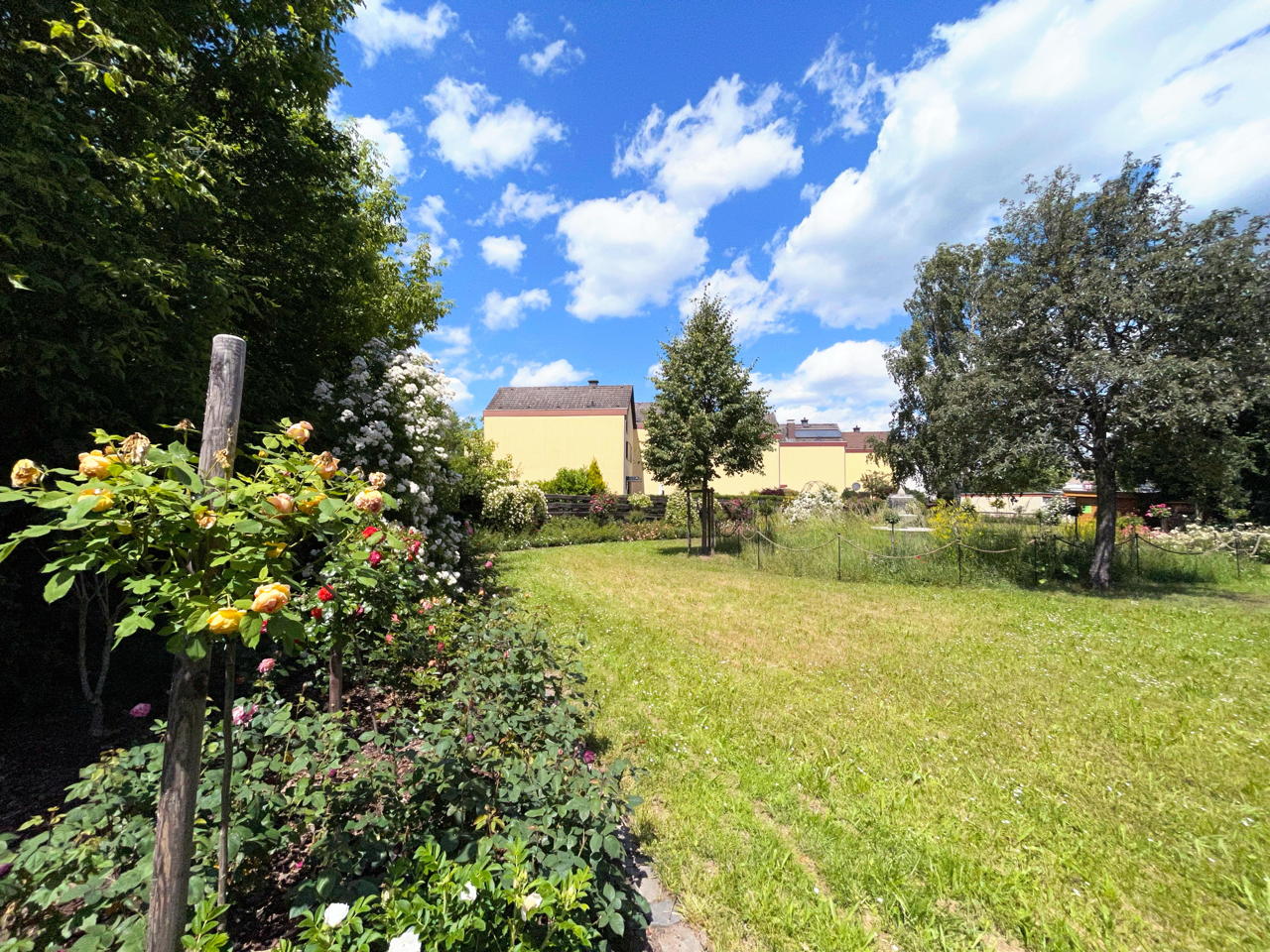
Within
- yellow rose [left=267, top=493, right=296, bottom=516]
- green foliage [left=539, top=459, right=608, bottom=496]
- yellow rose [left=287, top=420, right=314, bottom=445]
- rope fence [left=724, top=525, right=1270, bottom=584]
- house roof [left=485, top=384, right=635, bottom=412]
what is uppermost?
house roof [left=485, top=384, right=635, bottom=412]

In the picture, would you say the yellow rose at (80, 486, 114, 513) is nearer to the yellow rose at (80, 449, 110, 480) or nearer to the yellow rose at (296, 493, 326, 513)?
the yellow rose at (80, 449, 110, 480)

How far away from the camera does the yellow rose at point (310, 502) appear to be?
4.61ft

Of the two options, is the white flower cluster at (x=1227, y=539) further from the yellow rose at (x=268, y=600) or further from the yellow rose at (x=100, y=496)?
the yellow rose at (x=100, y=496)

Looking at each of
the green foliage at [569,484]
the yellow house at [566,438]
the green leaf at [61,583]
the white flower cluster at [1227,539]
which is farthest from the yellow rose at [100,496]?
the yellow house at [566,438]

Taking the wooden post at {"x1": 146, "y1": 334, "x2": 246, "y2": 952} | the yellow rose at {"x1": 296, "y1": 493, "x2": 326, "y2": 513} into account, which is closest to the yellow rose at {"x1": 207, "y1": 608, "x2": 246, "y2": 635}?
the wooden post at {"x1": 146, "y1": 334, "x2": 246, "y2": 952}

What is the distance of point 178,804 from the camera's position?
4.52 ft

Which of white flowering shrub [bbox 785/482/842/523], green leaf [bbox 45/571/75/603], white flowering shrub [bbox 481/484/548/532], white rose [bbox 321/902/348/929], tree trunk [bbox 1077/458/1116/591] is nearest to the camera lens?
green leaf [bbox 45/571/75/603]

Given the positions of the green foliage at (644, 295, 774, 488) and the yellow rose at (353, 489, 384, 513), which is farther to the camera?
the green foliage at (644, 295, 774, 488)

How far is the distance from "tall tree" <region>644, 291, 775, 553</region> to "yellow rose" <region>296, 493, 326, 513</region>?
36.6 ft

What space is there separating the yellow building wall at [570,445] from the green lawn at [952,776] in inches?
815

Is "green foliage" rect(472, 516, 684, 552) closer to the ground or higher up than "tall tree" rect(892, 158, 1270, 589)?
closer to the ground

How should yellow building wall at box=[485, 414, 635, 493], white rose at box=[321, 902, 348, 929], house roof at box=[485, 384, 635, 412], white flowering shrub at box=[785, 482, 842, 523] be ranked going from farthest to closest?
house roof at box=[485, 384, 635, 412] → yellow building wall at box=[485, 414, 635, 493] → white flowering shrub at box=[785, 482, 842, 523] → white rose at box=[321, 902, 348, 929]

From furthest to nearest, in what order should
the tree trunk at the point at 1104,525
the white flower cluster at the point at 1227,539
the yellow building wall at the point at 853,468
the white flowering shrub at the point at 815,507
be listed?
the yellow building wall at the point at 853,468 → the white flowering shrub at the point at 815,507 → the white flower cluster at the point at 1227,539 → the tree trunk at the point at 1104,525

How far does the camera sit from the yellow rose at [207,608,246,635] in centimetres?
112
